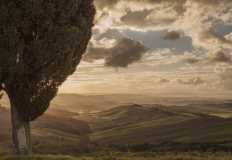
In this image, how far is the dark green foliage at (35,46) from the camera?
4116cm

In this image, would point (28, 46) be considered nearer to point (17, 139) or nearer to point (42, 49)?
point (42, 49)

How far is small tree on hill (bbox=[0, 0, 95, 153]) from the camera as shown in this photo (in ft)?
135

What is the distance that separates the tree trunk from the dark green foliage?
89cm

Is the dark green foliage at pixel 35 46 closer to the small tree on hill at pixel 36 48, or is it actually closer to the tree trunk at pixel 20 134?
the small tree on hill at pixel 36 48

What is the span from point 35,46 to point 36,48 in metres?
0.20

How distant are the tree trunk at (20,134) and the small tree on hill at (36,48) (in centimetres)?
10

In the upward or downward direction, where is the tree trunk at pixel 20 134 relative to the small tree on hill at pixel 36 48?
downward

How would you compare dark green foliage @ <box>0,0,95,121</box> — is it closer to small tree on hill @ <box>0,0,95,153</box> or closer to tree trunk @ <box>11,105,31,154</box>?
small tree on hill @ <box>0,0,95,153</box>

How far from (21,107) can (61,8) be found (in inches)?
401

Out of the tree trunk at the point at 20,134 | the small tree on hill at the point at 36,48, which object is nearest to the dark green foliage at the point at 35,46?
the small tree on hill at the point at 36,48

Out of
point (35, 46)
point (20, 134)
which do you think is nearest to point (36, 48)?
point (35, 46)

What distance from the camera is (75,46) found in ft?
144

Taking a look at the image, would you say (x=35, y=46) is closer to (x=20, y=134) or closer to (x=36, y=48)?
(x=36, y=48)

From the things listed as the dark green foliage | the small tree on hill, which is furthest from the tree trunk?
the dark green foliage
